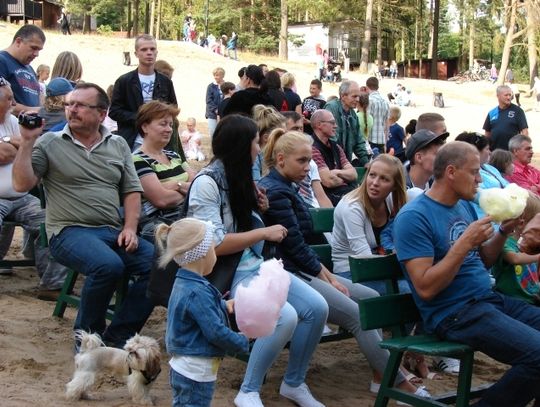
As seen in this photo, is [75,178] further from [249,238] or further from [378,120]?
[378,120]

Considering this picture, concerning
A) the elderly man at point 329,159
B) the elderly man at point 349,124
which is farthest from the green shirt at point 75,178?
the elderly man at point 349,124

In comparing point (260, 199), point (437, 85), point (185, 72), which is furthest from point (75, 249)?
point (437, 85)

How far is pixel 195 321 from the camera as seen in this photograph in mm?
4254

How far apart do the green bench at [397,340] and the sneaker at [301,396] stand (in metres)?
0.39

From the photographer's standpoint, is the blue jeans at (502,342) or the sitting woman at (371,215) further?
the sitting woman at (371,215)

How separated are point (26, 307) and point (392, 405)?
3125 mm

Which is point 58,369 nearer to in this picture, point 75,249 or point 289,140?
point 75,249

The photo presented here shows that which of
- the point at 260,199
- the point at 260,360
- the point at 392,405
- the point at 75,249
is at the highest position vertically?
the point at 260,199

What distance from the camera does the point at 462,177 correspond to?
505 centimetres

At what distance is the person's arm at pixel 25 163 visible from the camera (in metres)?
5.63

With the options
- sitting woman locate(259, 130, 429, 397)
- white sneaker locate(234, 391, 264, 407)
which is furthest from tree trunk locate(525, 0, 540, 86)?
white sneaker locate(234, 391, 264, 407)

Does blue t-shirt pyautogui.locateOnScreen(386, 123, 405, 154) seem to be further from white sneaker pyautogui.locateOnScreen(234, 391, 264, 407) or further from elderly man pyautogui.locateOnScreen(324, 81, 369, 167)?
white sneaker pyautogui.locateOnScreen(234, 391, 264, 407)

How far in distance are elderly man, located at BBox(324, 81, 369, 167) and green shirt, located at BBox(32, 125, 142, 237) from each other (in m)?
4.76

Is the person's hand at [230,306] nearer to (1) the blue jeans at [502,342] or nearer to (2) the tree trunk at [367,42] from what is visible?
(1) the blue jeans at [502,342]
